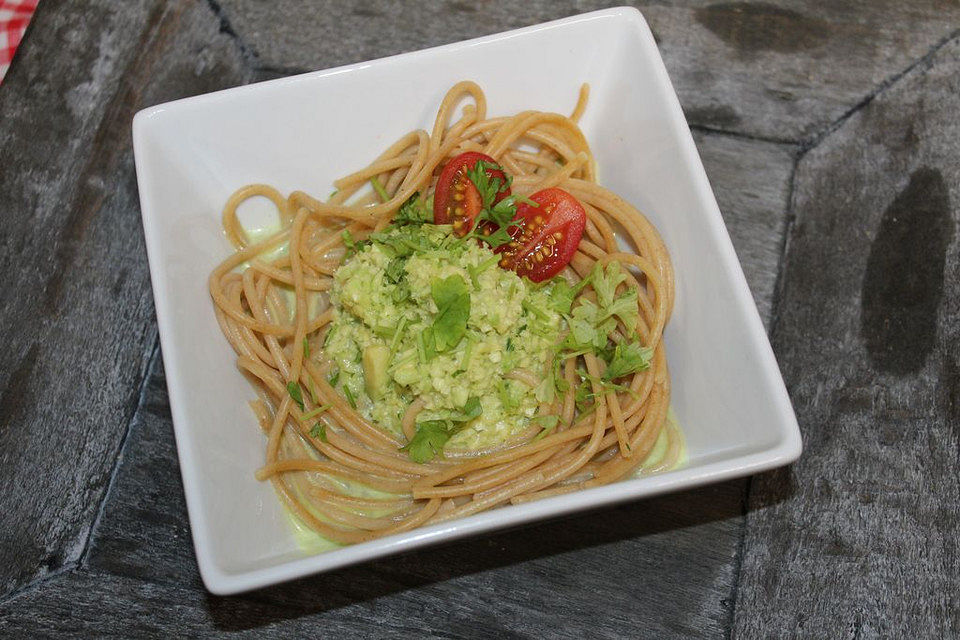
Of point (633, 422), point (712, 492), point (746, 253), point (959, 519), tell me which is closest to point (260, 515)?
point (633, 422)

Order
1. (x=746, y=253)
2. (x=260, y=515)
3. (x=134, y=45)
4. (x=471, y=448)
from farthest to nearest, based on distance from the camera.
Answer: (x=134, y=45) → (x=746, y=253) → (x=471, y=448) → (x=260, y=515)

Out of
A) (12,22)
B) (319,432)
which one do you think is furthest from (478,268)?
(12,22)

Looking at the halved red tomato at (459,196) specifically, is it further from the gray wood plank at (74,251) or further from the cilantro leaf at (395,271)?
the gray wood plank at (74,251)

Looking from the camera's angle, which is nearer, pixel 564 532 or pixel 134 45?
pixel 564 532

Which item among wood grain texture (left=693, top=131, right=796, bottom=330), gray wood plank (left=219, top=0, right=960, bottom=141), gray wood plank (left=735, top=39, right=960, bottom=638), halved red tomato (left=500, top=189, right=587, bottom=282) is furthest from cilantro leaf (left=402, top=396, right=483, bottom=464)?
gray wood plank (left=219, top=0, right=960, bottom=141)

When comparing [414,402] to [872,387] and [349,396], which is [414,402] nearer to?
[349,396]

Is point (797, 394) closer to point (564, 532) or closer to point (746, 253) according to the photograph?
point (746, 253)

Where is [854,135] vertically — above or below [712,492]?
above
